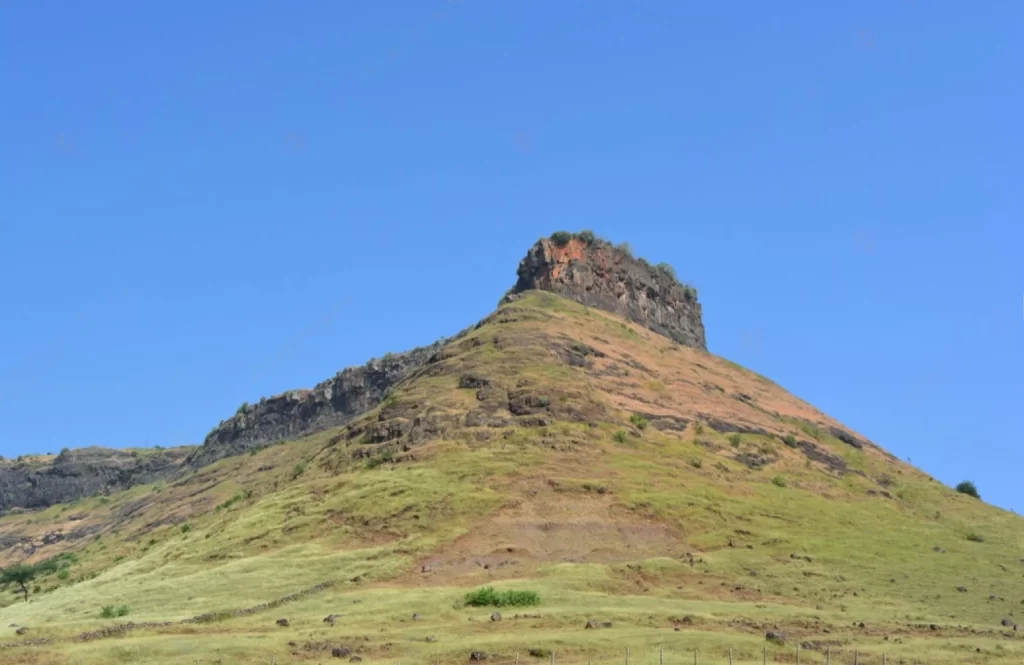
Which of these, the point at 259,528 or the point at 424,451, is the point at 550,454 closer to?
the point at 424,451

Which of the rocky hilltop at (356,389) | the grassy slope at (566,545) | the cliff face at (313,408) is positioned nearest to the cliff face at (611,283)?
the rocky hilltop at (356,389)

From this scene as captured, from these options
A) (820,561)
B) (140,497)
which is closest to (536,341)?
(820,561)

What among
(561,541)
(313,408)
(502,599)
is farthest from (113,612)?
(313,408)

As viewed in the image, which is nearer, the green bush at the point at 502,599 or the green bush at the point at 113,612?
the green bush at the point at 502,599

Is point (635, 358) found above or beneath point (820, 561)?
above

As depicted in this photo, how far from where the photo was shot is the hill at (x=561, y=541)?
47.3 meters

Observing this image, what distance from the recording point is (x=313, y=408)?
154250mm

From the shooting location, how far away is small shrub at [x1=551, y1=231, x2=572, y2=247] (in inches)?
4993

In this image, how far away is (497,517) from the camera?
220 feet

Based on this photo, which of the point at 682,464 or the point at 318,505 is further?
the point at 682,464

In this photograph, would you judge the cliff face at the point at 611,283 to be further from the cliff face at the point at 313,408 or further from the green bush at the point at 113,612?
the green bush at the point at 113,612

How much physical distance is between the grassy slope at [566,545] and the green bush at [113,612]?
1.04 meters

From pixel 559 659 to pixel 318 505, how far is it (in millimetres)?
32376

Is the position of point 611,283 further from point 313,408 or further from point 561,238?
point 313,408
